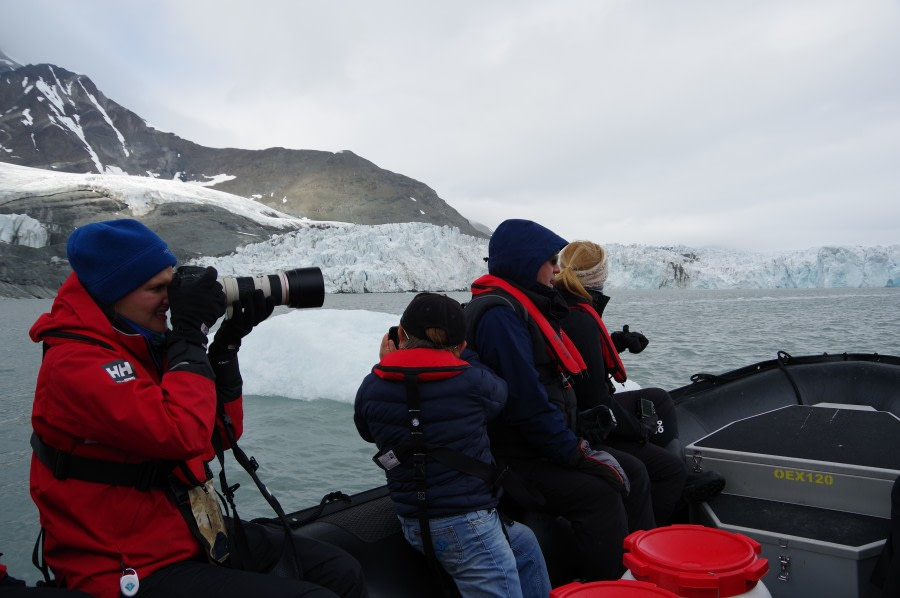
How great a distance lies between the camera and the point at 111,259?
1347mm

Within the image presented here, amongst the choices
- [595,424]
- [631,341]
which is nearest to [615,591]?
[595,424]

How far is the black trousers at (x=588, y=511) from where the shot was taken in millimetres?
2008

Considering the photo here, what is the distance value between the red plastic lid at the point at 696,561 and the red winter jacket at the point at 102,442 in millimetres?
1087

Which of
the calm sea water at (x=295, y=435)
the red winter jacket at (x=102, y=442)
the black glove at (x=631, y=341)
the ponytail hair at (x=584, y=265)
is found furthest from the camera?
the calm sea water at (x=295, y=435)

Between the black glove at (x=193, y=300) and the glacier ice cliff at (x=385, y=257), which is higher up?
the glacier ice cliff at (x=385, y=257)

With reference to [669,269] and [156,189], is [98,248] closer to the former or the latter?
[669,269]

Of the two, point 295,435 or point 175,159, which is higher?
point 175,159

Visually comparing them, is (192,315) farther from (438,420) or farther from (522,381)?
(522,381)

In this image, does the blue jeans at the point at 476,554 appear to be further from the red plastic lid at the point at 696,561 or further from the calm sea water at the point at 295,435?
the calm sea water at the point at 295,435


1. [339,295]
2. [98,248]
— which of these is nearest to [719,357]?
[98,248]

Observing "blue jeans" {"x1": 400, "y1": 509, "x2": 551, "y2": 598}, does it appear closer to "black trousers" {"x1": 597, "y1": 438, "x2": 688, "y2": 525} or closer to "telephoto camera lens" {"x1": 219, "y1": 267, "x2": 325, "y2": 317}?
"telephoto camera lens" {"x1": 219, "y1": 267, "x2": 325, "y2": 317}

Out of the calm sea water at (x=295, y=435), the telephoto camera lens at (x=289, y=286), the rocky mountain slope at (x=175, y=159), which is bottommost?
the calm sea water at (x=295, y=435)

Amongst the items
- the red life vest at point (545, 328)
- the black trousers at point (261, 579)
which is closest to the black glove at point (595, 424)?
the red life vest at point (545, 328)

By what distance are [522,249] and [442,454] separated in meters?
0.85
